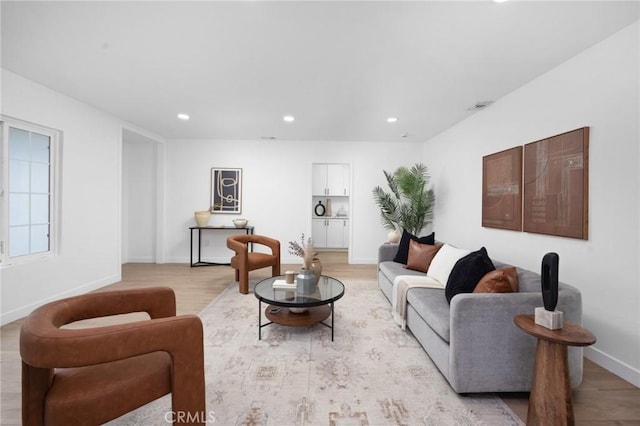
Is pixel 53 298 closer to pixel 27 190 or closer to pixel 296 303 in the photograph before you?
pixel 27 190

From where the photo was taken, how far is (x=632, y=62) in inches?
79.0

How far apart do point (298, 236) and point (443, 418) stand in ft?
14.4

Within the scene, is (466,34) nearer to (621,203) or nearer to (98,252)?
(621,203)

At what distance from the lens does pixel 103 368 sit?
1.33 m

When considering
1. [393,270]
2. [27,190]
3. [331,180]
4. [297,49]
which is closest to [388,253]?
[393,270]

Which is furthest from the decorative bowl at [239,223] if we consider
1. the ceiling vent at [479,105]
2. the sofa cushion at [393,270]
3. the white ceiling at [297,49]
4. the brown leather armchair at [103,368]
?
the ceiling vent at [479,105]

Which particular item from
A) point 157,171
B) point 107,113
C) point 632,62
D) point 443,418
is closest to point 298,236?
point 157,171

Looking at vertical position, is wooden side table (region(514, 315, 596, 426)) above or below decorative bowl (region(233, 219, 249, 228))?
below

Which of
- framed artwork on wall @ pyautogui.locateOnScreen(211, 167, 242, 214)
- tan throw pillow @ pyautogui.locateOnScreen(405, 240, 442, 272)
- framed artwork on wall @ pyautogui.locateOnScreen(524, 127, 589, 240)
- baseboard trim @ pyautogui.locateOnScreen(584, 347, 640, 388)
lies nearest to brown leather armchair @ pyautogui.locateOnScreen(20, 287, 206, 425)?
tan throw pillow @ pyautogui.locateOnScreen(405, 240, 442, 272)

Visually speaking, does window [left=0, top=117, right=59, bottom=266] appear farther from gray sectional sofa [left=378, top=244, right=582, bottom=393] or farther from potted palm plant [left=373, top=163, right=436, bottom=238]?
potted palm plant [left=373, top=163, right=436, bottom=238]

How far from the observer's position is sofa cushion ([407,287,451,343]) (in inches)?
76.9

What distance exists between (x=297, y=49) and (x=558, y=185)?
2657 mm

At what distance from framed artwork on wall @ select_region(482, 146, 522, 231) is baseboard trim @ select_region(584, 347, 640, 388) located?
124 centimetres

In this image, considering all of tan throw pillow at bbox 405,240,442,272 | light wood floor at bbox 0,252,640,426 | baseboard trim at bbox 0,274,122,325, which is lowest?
light wood floor at bbox 0,252,640,426
